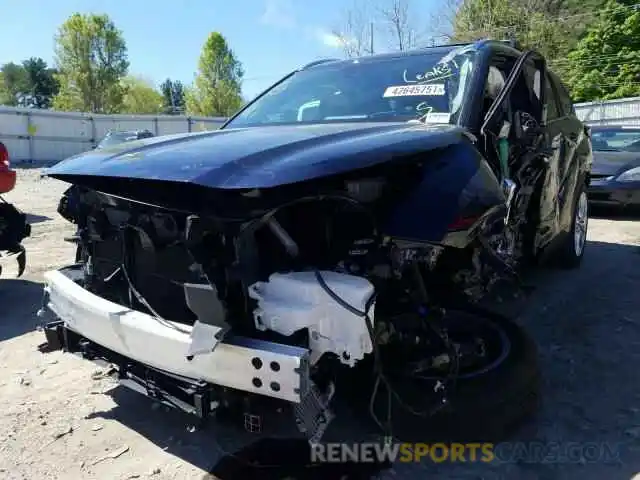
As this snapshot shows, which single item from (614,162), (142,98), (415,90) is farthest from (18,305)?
(142,98)

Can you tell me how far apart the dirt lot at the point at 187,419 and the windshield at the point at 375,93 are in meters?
1.75

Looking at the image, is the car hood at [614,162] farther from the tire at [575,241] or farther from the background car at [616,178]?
the tire at [575,241]

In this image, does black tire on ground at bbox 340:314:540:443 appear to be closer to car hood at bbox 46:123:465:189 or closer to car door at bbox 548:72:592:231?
car hood at bbox 46:123:465:189

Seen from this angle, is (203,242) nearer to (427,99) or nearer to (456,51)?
(427,99)

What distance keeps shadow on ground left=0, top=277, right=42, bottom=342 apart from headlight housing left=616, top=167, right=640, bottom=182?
7.94 m

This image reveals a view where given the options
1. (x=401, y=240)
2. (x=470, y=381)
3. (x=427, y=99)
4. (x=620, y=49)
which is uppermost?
(x=620, y=49)

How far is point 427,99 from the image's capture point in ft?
11.1

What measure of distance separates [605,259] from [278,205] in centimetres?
529

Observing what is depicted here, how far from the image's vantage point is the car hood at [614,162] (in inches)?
345

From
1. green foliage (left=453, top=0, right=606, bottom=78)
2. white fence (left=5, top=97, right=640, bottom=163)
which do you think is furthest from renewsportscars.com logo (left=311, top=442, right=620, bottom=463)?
green foliage (left=453, top=0, right=606, bottom=78)

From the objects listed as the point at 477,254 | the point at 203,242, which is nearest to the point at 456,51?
the point at 477,254

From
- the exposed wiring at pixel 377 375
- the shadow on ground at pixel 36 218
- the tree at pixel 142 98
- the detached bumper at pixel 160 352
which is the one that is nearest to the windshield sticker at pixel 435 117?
the exposed wiring at pixel 377 375

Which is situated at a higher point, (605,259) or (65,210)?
(65,210)

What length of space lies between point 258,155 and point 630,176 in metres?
8.04
